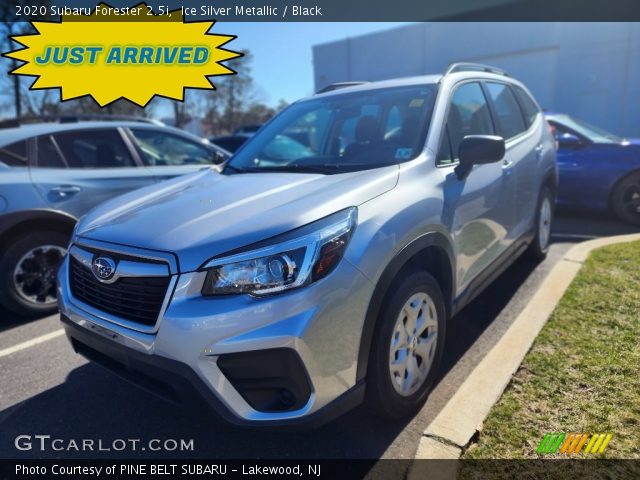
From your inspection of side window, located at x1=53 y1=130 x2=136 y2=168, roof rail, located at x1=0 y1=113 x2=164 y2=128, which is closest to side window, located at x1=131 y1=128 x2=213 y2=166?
side window, located at x1=53 y1=130 x2=136 y2=168

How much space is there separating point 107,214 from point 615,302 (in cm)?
376

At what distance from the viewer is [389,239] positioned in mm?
2090

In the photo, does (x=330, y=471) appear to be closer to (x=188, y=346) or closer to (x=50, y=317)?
(x=188, y=346)

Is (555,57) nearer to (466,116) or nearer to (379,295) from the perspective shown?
(466,116)

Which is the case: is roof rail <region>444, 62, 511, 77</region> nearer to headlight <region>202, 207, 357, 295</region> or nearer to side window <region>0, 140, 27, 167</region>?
headlight <region>202, 207, 357, 295</region>

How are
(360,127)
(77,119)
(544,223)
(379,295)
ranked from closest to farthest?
1. (379,295)
2. (360,127)
3. (544,223)
4. (77,119)

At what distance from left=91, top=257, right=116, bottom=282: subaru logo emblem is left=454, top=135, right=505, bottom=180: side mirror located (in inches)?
79.3

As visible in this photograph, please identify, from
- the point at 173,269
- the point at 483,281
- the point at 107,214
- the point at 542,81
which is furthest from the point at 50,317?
the point at 542,81

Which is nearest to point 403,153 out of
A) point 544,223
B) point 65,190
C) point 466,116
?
point 466,116

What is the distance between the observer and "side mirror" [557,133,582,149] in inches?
262

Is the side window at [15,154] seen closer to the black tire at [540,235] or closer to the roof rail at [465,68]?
the roof rail at [465,68]

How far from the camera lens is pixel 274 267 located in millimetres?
1841

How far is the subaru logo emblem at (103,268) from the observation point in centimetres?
210

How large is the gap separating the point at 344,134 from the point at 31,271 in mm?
3003
